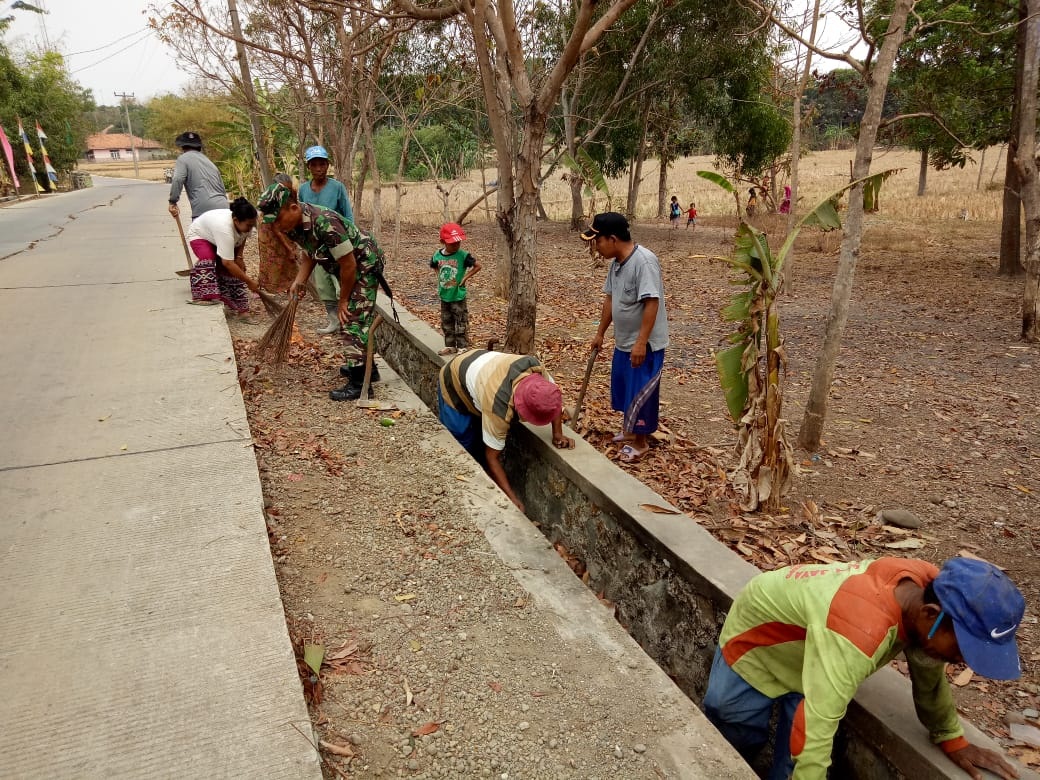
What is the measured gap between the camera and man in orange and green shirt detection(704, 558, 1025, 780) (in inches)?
70.5

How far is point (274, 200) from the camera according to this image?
466 cm

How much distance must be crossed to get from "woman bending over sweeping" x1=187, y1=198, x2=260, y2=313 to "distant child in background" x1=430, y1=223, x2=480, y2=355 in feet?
5.86

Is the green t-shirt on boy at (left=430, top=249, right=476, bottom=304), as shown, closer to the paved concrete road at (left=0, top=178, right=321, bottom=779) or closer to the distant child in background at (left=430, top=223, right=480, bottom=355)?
the distant child in background at (left=430, top=223, right=480, bottom=355)

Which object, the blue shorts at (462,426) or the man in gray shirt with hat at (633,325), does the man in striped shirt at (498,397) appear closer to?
the blue shorts at (462,426)

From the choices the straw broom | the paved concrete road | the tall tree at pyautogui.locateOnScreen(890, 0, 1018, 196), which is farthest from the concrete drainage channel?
the tall tree at pyautogui.locateOnScreen(890, 0, 1018, 196)

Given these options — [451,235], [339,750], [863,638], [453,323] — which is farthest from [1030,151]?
[339,750]

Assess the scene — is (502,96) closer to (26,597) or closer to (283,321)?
(283,321)

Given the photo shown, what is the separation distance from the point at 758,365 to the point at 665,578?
157 centimetres

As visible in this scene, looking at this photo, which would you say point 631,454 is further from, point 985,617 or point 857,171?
point 985,617

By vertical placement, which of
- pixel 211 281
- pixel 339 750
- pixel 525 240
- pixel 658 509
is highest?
pixel 525 240

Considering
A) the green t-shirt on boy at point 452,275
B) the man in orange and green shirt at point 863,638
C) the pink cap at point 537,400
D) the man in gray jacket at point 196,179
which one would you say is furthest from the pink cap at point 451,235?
the man in orange and green shirt at point 863,638

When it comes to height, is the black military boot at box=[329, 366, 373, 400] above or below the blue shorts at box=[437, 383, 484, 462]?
above

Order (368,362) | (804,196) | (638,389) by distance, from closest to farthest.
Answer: (638,389), (368,362), (804,196)

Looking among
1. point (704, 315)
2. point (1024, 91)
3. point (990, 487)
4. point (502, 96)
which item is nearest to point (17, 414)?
point (502, 96)
